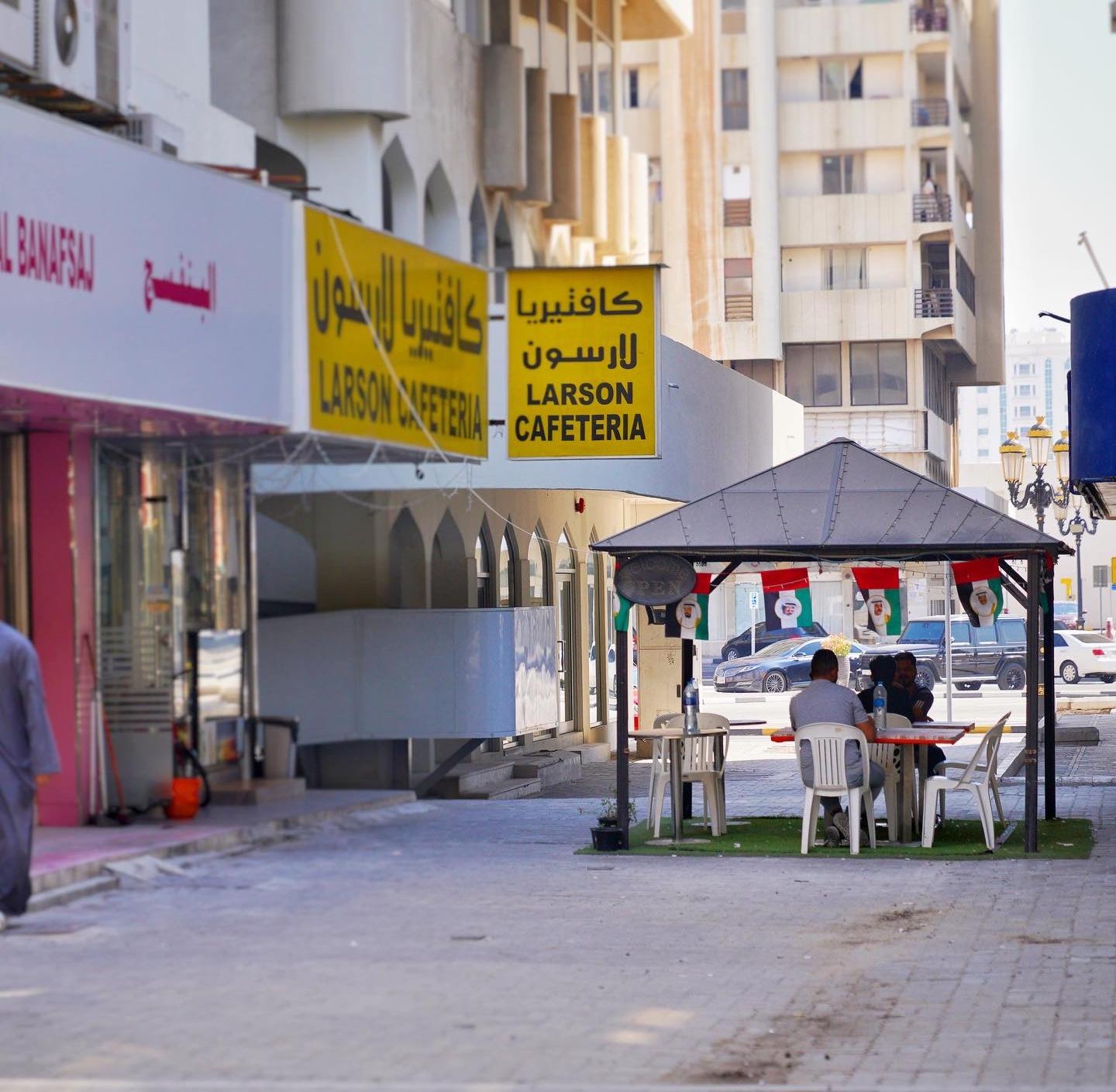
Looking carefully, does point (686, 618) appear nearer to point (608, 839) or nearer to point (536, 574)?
point (608, 839)

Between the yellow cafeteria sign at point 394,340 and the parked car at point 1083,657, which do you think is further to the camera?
the parked car at point 1083,657

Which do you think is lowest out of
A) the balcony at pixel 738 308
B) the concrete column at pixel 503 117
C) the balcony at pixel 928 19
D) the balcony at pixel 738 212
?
the concrete column at pixel 503 117

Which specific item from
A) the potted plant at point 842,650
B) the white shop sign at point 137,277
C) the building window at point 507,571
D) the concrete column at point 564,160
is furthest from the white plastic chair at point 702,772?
the potted plant at point 842,650

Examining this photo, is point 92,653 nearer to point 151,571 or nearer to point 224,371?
point 151,571

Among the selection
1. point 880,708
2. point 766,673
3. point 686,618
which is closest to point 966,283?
point 766,673

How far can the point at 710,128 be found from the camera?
62.9 m

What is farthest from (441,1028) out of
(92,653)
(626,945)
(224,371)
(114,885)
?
(92,653)

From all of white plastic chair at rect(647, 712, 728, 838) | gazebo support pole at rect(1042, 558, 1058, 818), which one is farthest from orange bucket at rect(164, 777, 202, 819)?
gazebo support pole at rect(1042, 558, 1058, 818)

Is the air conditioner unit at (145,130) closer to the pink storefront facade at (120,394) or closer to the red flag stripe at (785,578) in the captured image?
the pink storefront facade at (120,394)

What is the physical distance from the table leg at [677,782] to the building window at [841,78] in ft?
167

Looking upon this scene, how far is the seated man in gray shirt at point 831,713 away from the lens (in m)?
15.0

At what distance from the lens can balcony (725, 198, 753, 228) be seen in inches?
2490

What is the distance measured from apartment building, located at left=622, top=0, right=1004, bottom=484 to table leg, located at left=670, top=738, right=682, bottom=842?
47.0m

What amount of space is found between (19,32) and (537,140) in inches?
497
